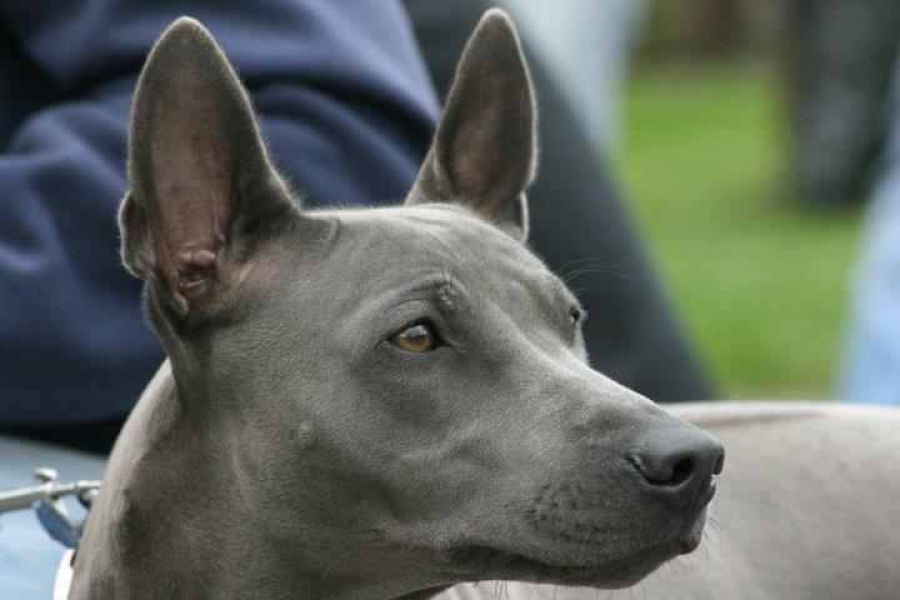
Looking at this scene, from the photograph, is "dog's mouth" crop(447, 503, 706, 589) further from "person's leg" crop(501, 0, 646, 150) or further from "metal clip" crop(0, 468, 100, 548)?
"person's leg" crop(501, 0, 646, 150)

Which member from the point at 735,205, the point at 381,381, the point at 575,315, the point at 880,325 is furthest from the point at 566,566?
the point at 735,205

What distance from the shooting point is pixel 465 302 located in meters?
2.89

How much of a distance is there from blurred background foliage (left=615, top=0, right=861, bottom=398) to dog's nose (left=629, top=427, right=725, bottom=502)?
8.83ft

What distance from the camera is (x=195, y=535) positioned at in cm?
293

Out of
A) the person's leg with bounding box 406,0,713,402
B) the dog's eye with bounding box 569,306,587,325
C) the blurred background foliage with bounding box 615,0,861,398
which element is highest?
the dog's eye with bounding box 569,306,587,325

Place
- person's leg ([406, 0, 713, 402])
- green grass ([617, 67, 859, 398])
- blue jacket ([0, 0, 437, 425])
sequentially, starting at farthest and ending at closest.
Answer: green grass ([617, 67, 859, 398]) → person's leg ([406, 0, 713, 402]) → blue jacket ([0, 0, 437, 425])

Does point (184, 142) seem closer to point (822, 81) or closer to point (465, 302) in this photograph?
point (465, 302)

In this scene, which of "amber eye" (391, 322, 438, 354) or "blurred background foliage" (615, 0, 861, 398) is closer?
"amber eye" (391, 322, 438, 354)

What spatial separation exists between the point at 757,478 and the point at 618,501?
1.04 meters

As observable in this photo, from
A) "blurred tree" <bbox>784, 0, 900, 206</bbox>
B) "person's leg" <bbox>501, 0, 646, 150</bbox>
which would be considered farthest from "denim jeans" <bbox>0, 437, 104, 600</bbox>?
"blurred tree" <bbox>784, 0, 900, 206</bbox>

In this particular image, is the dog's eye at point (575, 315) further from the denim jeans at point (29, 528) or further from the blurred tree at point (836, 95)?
the blurred tree at point (836, 95)

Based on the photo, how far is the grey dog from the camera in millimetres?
2719

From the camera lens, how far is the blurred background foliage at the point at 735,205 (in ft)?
31.7

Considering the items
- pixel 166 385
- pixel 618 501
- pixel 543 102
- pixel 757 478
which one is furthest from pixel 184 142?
pixel 543 102
